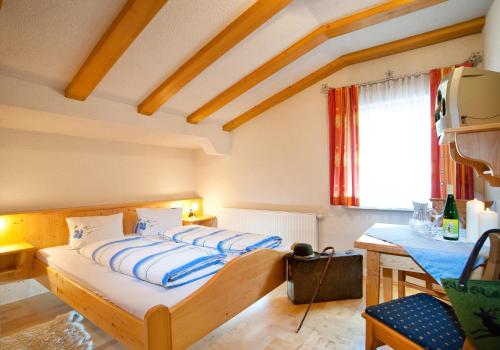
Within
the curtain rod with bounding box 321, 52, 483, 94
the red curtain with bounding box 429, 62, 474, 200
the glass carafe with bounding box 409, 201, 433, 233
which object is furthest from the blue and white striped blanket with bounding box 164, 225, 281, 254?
the curtain rod with bounding box 321, 52, 483, 94

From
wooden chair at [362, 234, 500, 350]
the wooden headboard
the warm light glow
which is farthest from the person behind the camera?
the warm light glow

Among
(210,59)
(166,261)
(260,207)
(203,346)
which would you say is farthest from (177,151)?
(203,346)

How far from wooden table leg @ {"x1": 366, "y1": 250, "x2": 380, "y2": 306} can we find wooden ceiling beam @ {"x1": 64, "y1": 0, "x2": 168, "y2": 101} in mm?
1950

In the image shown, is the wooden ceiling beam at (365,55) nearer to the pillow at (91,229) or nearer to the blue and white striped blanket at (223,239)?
the blue and white striped blanket at (223,239)

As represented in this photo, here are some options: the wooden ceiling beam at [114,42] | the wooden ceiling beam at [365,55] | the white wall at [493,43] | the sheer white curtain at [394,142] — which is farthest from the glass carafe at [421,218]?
the wooden ceiling beam at [114,42]

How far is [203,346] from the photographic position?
1.87 meters

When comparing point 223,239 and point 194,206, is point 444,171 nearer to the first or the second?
point 223,239

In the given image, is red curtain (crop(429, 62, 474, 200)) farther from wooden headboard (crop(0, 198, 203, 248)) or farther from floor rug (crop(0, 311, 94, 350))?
wooden headboard (crop(0, 198, 203, 248))

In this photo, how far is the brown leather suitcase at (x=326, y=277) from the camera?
94.2 inches

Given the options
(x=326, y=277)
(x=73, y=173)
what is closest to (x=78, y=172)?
(x=73, y=173)

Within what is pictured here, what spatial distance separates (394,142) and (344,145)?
507 mm

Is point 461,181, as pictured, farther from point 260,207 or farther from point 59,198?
point 59,198

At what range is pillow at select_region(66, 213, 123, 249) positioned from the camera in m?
2.71

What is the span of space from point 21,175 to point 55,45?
1596 mm
